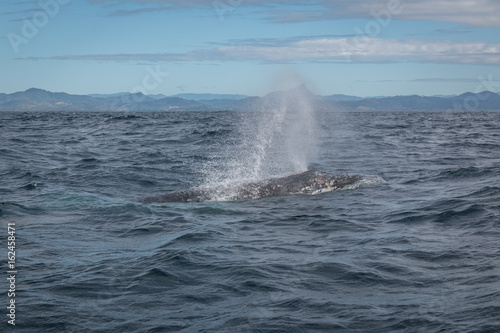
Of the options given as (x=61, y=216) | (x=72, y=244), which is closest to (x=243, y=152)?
(x=61, y=216)

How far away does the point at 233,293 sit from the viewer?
25.0 ft

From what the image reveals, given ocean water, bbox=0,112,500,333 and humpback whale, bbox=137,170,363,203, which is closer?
ocean water, bbox=0,112,500,333

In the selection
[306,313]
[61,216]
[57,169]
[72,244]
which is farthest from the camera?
[57,169]

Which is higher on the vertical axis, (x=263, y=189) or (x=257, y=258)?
(x=263, y=189)

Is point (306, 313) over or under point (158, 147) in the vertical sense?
under

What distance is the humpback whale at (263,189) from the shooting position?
611 inches

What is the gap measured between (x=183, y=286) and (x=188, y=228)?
4.11m

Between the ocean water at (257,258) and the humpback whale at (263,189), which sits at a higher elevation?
the humpback whale at (263,189)

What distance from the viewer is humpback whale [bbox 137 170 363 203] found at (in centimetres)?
1552

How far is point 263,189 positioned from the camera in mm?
15922

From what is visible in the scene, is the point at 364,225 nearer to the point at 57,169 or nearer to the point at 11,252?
the point at 11,252

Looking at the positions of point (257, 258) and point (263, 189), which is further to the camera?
point (263, 189)

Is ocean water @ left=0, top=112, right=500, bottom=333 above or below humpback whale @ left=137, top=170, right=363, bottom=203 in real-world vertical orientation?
below

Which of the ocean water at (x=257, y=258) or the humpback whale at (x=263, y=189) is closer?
the ocean water at (x=257, y=258)
